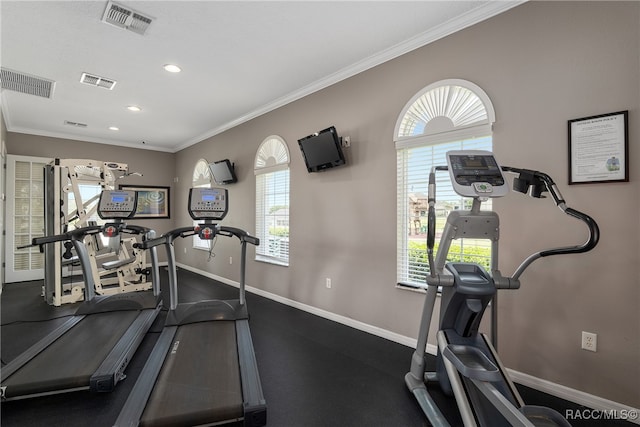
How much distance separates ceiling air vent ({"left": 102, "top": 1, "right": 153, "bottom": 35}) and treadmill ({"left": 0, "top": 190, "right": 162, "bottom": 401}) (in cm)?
194

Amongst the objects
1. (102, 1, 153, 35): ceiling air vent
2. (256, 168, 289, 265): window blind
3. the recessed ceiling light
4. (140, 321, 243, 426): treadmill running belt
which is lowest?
(140, 321, 243, 426): treadmill running belt

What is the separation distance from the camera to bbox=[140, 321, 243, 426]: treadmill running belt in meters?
1.61

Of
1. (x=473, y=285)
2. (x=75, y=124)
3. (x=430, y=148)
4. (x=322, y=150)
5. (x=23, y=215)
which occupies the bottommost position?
(x=473, y=285)

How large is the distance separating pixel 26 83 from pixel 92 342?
3.26 m

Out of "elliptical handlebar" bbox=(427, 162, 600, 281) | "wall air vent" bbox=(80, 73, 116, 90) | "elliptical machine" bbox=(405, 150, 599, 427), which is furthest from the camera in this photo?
"wall air vent" bbox=(80, 73, 116, 90)

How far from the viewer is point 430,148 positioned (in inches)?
106

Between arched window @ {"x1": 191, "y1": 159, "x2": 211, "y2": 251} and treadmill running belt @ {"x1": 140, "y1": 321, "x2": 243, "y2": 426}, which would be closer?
treadmill running belt @ {"x1": 140, "y1": 321, "x2": 243, "y2": 426}

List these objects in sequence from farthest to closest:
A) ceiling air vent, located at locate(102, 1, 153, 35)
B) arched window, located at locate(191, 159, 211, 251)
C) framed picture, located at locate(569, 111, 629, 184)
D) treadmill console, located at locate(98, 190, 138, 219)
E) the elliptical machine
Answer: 1. arched window, located at locate(191, 159, 211, 251)
2. treadmill console, located at locate(98, 190, 138, 219)
3. ceiling air vent, located at locate(102, 1, 153, 35)
4. framed picture, located at locate(569, 111, 629, 184)
5. the elliptical machine

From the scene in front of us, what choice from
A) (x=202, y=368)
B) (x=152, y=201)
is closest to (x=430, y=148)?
(x=202, y=368)

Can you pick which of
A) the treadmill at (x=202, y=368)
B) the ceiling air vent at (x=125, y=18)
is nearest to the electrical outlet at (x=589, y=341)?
the treadmill at (x=202, y=368)

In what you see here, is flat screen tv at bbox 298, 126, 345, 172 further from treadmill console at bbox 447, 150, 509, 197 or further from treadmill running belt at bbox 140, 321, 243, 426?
treadmill running belt at bbox 140, 321, 243, 426

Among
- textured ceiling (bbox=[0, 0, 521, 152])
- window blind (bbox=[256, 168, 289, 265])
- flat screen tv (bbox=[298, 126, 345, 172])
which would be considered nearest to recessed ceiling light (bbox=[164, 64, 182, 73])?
textured ceiling (bbox=[0, 0, 521, 152])

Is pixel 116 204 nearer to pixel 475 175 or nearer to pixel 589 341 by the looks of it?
pixel 475 175

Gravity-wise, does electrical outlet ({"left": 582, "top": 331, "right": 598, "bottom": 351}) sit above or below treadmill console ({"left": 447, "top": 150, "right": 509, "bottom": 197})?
below
